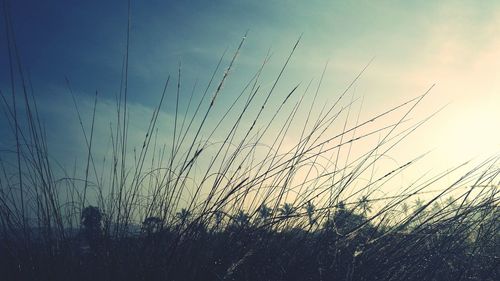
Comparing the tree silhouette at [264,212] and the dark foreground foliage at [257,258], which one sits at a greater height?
the tree silhouette at [264,212]

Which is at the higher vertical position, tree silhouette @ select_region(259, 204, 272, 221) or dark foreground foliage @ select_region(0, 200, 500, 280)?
tree silhouette @ select_region(259, 204, 272, 221)

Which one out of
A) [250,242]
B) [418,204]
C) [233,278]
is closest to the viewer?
[233,278]

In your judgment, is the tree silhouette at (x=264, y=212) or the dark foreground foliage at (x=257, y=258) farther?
the tree silhouette at (x=264, y=212)

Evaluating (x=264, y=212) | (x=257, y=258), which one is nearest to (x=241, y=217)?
(x=264, y=212)

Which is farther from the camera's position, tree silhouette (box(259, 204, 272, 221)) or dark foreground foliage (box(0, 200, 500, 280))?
tree silhouette (box(259, 204, 272, 221))

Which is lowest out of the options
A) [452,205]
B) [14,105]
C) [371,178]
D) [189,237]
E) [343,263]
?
[343,263]

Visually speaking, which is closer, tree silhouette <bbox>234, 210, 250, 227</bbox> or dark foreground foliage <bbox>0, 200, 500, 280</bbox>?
dark foreground foliage <bbox>0, 200, 500, 280</bbox>

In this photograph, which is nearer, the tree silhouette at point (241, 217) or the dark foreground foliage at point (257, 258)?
the dark foreground foliage at point (257, 258)

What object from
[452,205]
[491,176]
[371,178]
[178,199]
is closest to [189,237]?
[178,199]

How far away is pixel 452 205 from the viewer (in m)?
2.07

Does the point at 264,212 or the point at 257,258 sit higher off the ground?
the point at 264,212

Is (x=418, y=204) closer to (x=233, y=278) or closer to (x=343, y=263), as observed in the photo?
(x=343, y=263)

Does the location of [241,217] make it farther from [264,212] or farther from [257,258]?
[257,258]

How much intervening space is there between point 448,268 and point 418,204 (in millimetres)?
406
